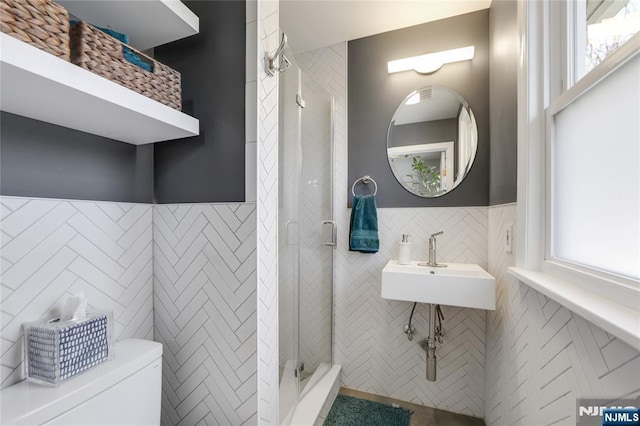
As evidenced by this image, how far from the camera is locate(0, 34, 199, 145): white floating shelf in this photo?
0.63 m

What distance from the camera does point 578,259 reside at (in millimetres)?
842

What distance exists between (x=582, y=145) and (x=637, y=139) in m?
0.25

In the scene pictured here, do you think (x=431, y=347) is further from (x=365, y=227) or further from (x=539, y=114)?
(x=539, y=114)

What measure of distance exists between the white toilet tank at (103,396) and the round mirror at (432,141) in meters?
1.71

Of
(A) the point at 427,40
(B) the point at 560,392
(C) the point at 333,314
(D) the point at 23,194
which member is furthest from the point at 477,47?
(D) the point at 23,194

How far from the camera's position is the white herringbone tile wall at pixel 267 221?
1048 mm

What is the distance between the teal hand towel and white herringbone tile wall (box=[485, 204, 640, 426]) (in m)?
0.70

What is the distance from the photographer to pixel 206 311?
111 centimetres

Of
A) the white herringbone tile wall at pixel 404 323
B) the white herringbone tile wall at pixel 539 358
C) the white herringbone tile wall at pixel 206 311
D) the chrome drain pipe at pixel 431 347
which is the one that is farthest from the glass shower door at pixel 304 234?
A: the white herringbone tile wall at pixel 539 358

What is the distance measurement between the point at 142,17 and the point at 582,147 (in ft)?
5.30

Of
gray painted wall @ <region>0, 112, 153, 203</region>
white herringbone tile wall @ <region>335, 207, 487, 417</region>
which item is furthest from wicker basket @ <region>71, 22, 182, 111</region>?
white herringbone tile wall @ <region>335, 207, 487, 417</region>

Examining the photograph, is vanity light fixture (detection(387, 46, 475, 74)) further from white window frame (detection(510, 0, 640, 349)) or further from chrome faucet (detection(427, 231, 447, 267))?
chrome faucet (detection(427, 231, 447, 267))

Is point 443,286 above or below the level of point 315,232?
below

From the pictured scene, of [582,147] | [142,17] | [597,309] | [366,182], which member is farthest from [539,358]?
[142,17]
